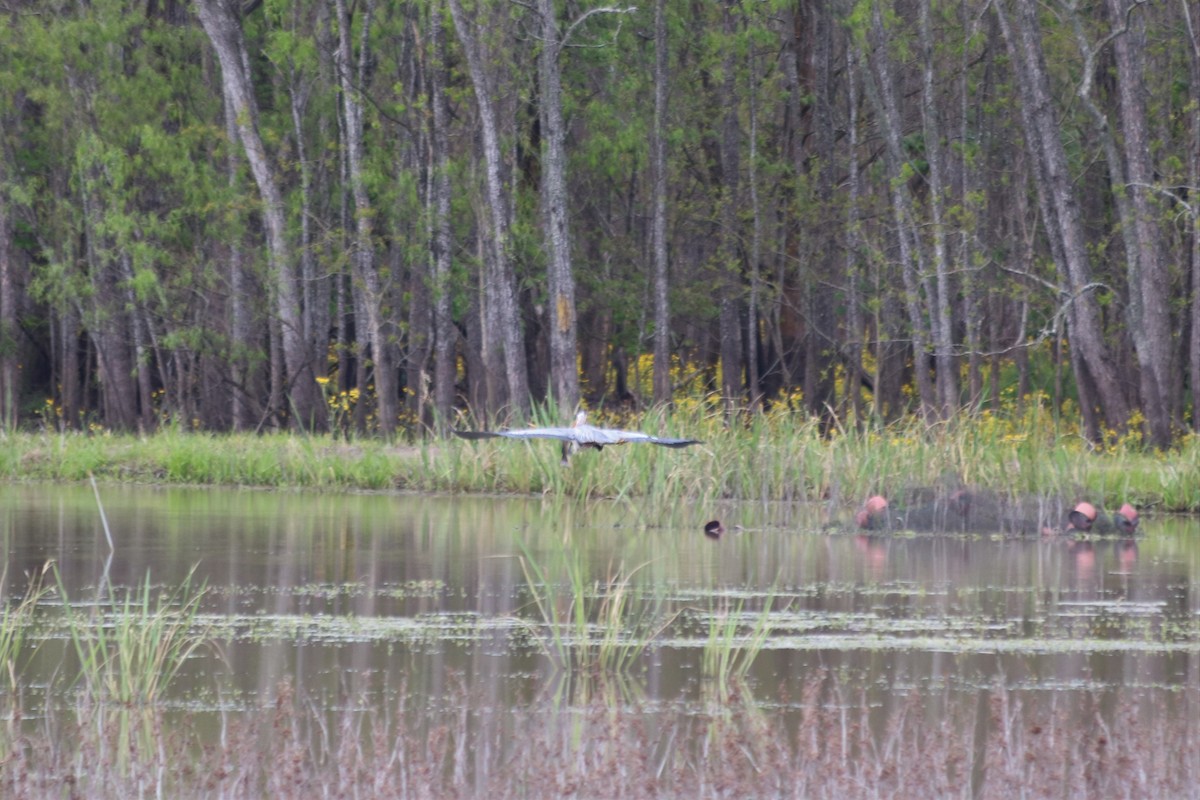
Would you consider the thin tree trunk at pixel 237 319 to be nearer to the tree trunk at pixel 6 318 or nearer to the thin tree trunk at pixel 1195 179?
the tree trunk at pixel 6 318

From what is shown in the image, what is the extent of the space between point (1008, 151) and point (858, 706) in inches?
809

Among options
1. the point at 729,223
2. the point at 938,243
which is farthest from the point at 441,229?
the point at 938,243

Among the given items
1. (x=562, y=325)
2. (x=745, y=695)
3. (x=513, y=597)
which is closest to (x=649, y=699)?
(x=745, y=695)

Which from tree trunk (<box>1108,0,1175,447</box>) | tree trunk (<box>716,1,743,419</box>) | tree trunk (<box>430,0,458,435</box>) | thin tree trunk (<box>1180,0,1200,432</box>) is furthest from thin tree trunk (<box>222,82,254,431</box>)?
thin tree trunk (<box>1180,0,1200,432</box>)

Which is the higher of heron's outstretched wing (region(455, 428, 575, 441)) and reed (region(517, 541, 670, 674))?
heron's outstretched wing (region(455, 428, 575, 441))

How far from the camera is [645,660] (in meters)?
7.39

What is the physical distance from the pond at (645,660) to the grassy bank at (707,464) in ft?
2.37

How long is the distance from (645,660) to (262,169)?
54.1 feet

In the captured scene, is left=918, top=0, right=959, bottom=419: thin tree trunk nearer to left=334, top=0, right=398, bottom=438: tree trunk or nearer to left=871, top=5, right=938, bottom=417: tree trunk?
left=871, top=5, right=938, bottom=417: tree trunk

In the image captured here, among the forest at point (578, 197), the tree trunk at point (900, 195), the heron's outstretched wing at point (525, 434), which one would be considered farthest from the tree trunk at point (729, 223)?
the heron's outstretched wing at point (525, 434)

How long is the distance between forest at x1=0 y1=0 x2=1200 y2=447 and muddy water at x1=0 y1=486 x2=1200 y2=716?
274 inches

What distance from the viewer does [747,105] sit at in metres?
24.0

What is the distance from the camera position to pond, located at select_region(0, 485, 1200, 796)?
17.4 ft

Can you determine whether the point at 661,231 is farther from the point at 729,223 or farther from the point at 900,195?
the point at 900,195
